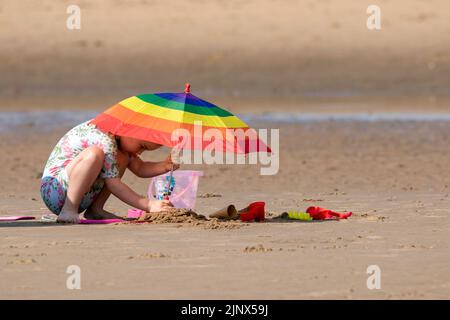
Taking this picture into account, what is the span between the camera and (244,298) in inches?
249

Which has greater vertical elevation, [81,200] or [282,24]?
[282,24]

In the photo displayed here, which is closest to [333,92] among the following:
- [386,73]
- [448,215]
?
[386,73]

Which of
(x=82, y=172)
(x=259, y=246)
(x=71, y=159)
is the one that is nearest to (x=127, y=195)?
(x=82, y=172)

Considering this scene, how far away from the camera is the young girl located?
340 inches

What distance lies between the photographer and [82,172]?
8.60m

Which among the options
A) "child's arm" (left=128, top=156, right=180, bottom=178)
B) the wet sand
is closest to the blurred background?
the wet sand

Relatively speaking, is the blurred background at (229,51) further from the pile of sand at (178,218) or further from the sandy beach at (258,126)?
the pile of sand at (178,218)

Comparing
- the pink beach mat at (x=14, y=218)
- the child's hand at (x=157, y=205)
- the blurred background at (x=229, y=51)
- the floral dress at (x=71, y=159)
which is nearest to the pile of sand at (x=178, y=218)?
the child's hand at (x=157, y=205)

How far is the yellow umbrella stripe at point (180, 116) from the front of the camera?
852cm

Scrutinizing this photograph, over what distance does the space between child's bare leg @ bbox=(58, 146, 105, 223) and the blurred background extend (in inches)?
477

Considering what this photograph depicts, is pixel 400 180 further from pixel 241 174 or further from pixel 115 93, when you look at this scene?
pixel 115 93

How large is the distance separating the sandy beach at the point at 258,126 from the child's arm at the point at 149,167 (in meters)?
0.40

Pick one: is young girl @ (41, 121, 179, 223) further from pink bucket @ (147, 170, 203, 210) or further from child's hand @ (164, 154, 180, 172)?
pink bucket @ (147, 170, 203, 210)
